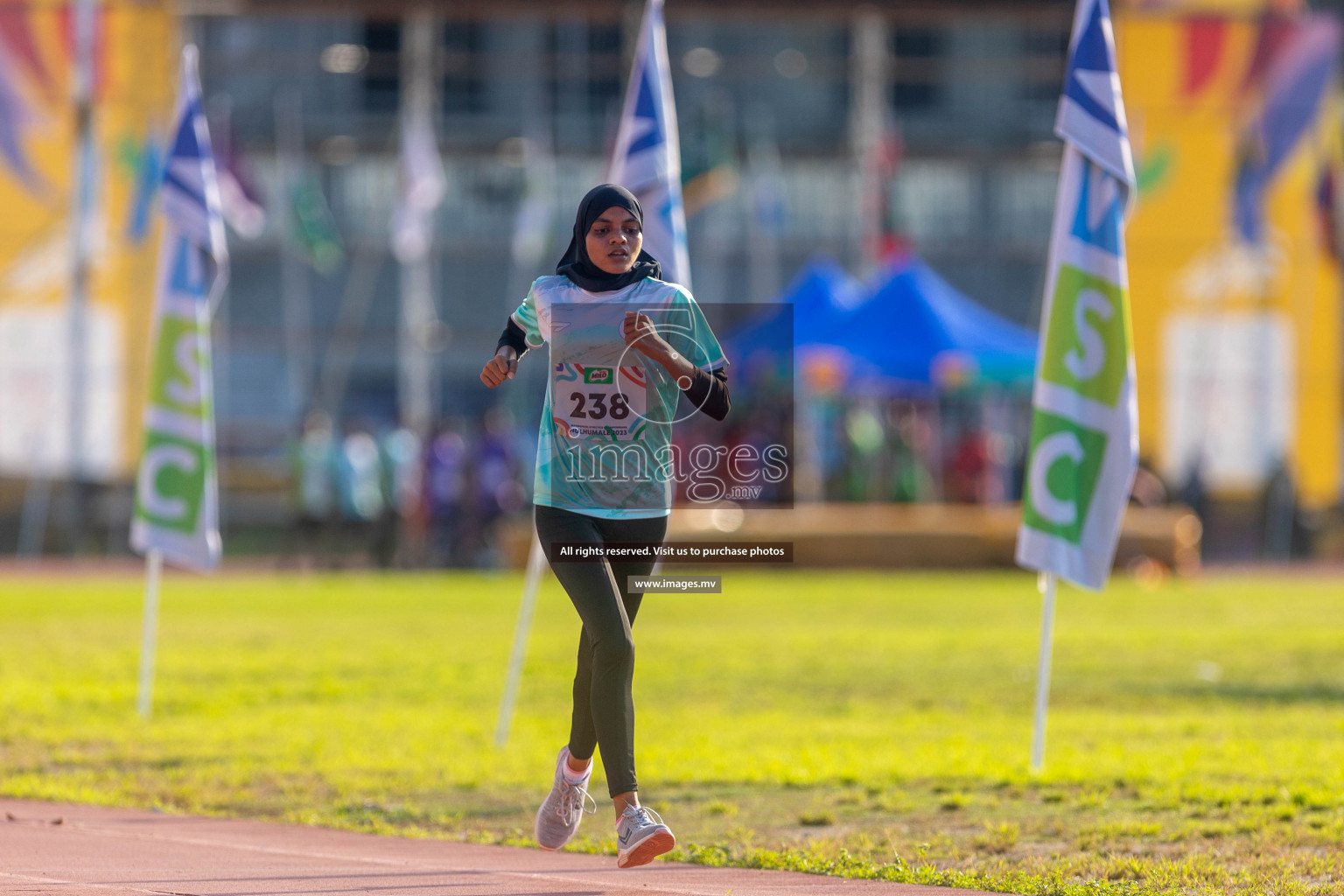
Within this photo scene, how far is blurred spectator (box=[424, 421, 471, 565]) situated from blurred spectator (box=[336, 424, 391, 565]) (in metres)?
0.69

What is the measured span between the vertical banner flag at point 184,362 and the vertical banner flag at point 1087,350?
504 cm

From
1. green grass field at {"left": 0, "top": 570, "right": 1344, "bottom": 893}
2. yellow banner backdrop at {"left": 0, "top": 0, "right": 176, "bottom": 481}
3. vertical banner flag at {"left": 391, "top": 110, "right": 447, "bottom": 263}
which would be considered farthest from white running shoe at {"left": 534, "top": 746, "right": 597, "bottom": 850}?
yellow banner backdrop at {"left": 0, "top": 0, "right": 176, "bottom": 481}

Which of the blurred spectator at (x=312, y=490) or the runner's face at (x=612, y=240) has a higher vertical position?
the runner's face at (x=612, y=240)

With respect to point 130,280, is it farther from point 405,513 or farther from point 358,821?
point 358,821

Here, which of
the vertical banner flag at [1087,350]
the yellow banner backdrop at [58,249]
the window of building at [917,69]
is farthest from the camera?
the window of building at [917,69]

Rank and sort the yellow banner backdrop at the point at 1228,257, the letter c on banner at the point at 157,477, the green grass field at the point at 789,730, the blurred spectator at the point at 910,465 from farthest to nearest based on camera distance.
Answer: the yellow banner backdrop at the point at 1228,257, the blurred spectator at the point at 910,465, the letter c on banner at the point at 157,477, the green grass field at the point at 789,730

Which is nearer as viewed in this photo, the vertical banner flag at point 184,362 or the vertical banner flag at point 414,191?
the vertical banner flag at point 184,362

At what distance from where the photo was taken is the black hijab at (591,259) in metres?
6.21

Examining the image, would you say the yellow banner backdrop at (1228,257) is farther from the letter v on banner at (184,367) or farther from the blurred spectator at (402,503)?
the letter v on banner at (184,367)

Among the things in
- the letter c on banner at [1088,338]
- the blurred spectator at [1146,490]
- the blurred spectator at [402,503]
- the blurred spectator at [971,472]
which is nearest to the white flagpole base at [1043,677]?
the letter c on banner at [1088,338]

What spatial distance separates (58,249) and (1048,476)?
1178 inches

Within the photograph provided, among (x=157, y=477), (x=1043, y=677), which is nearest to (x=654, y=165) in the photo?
(x=1043, y=677)

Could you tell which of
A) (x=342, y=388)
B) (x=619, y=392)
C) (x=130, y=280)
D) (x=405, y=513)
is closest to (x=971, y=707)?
(x=619, y=392)

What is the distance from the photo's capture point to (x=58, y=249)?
3606 cm
